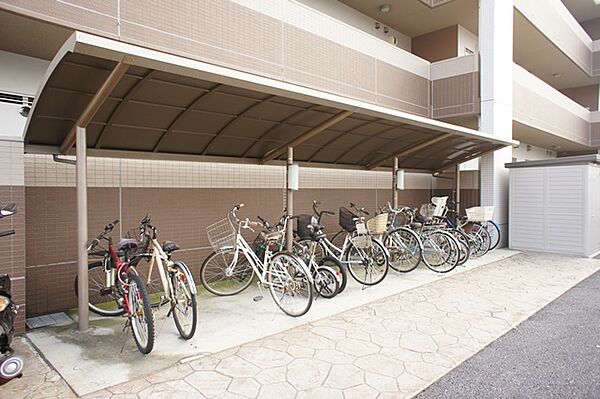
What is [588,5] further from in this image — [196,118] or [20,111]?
[20,111]

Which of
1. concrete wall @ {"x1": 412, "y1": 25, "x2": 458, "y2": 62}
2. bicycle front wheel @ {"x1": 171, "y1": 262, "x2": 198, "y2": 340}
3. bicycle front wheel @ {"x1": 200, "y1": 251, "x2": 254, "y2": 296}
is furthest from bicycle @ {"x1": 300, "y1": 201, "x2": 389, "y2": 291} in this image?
concrete wall @ {"x1": 412, "y1": 25, "x2": 458, "y2": 62}

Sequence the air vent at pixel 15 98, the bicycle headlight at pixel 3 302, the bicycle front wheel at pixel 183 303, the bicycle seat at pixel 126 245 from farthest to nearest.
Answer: the air vent at pixel 15 98 → the bicycle seat at pixel 126 245 → the bicycle front wheel at pixel 183 303 → the bicycle headlight at pixel 3 302

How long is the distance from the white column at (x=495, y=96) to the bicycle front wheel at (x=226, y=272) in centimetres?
680

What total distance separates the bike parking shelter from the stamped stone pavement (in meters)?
1.75

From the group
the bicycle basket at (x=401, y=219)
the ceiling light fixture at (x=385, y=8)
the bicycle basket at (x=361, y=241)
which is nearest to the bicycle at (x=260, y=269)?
the bicycle basket at (x=361, y=241)

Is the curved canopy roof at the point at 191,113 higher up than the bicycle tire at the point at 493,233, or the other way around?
the curved canopy roof at the point at 191,113

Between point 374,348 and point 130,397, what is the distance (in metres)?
2.05

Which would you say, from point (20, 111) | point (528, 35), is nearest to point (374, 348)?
point (20, 111)

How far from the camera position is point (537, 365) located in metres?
3.28

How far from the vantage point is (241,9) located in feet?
21.1

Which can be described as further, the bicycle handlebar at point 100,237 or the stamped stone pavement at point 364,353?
the bicycle handlebar at point 100,237

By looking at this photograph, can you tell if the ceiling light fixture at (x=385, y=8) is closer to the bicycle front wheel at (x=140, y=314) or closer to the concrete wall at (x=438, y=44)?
the concrete wall at (x=438, y=44)

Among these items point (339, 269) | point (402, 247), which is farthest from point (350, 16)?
point (339, 269)

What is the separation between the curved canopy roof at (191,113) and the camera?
10.4ft
